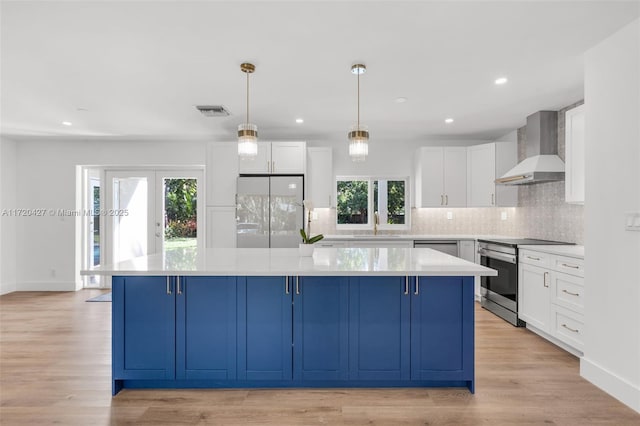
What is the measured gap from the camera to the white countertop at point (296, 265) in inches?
84.7

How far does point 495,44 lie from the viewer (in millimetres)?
2504

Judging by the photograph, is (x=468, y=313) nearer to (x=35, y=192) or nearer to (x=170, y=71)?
(x=170, y=71)

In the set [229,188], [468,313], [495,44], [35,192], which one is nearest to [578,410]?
[468,313]

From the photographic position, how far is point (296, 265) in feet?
7.71

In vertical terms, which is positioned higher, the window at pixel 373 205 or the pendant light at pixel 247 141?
the pendant light at pixel 247 141

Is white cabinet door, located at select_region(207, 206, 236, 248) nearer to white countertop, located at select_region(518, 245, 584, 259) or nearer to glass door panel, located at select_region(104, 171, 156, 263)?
glass door panel, located at select_region(104, 171, 156, 263)

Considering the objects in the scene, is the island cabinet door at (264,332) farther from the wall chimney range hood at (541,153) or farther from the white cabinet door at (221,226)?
the wall chimney range hood at (541,153)

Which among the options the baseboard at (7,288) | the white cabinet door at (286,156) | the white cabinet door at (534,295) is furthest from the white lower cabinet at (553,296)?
the baseboard at (7,288)

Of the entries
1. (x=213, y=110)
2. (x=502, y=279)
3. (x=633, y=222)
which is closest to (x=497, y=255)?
(x=502, y=279)

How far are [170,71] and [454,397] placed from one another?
3.33m

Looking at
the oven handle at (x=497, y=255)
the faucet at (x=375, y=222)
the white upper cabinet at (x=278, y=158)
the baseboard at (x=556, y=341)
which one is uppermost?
the white upper cabinet at (x=278, y=158)

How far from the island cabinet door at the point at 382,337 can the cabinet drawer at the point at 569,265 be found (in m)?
1.63

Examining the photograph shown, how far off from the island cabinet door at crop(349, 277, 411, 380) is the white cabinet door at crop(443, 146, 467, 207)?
10.1 ft

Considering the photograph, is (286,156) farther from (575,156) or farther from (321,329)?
(575,156)
